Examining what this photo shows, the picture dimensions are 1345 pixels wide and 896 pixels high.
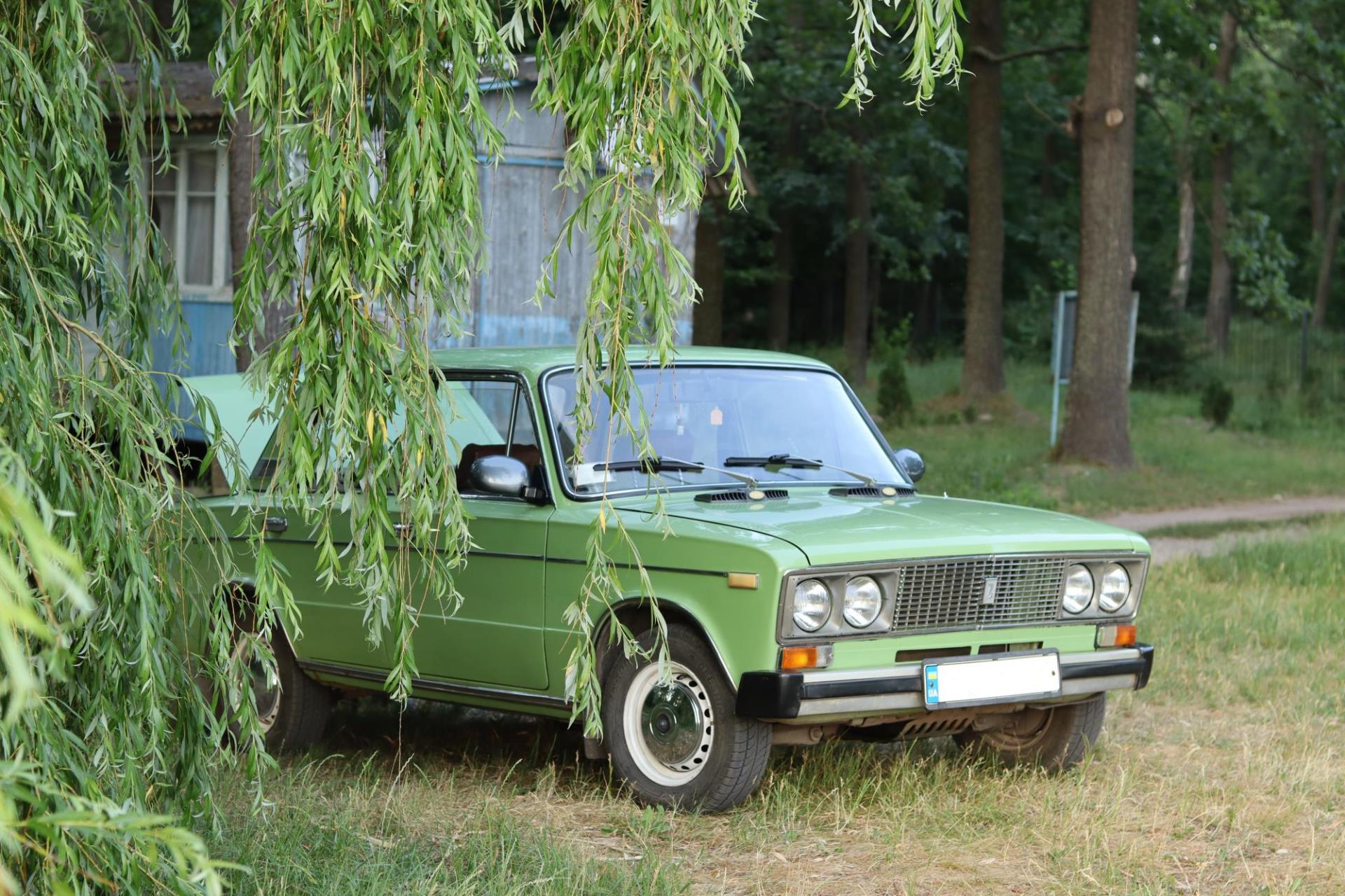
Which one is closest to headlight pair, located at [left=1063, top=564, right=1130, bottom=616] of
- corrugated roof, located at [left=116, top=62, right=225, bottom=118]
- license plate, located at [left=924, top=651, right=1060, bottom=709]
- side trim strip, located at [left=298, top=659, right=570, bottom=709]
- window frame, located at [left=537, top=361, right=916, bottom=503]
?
license plate, located at [left=924, top=651, right=1060, bottom=709]

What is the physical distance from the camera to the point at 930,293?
177ft

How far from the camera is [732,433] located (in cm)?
675

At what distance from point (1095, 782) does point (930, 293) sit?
48.4 metres

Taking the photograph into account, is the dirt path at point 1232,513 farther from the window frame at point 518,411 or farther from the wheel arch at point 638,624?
the wheel arch at point 638,624

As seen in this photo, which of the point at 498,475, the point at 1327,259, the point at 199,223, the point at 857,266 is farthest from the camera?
the point at 1327,259

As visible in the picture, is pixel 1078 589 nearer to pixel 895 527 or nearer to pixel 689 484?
pixel 895 527

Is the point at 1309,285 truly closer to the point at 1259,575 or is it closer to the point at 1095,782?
the point at 1259,575

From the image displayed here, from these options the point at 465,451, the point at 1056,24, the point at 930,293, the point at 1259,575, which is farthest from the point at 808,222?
the point at 465,451

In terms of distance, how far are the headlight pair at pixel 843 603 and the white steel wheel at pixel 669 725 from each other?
0.47 metres

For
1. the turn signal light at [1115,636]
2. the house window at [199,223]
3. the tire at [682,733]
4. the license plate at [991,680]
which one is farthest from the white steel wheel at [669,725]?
the house window at [199,223]

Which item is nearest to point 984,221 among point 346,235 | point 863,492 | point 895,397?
point 895,397

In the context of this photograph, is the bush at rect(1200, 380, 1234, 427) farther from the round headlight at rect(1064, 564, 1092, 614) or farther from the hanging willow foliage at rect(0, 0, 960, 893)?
the hanging willow foliage at rect(0, 0, 960, 893)

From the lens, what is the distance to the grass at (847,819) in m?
4.96

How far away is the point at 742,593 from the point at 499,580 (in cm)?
122
